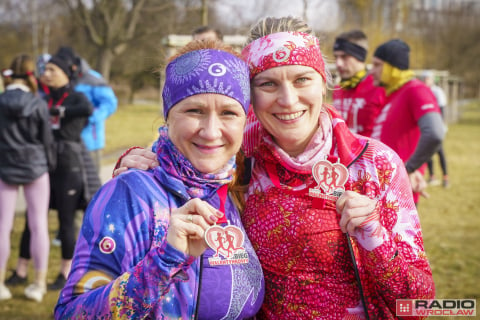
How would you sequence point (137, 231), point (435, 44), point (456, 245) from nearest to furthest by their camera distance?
point (137, 231), point (456, 245), point (435, 44)

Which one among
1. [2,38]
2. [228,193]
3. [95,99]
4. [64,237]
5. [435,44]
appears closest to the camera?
[228,193]

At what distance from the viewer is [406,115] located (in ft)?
14.7

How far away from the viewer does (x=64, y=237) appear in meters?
5.03

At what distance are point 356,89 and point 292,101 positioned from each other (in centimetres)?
309

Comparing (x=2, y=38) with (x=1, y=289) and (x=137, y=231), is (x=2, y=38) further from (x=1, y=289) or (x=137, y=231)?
(x=137, y=231)

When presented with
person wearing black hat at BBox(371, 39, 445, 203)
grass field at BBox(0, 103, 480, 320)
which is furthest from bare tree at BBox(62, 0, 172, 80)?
person wearing black hat at BBox(371, 39, 445, 203)

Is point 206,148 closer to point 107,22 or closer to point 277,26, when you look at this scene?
point 277,26

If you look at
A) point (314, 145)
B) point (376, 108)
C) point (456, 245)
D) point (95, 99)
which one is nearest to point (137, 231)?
point (314, 145)

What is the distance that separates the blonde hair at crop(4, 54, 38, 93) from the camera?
483 centimetres

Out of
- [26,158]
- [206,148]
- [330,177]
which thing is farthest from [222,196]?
[26,158]

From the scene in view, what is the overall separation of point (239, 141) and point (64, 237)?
3744 mm

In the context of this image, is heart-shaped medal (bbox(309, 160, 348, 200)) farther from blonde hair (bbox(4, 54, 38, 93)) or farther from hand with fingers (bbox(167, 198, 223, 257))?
blonde hair (bbox(4, 54, 38, 93))

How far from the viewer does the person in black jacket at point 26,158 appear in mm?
4684

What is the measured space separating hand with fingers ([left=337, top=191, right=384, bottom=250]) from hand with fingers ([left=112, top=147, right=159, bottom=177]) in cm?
71
